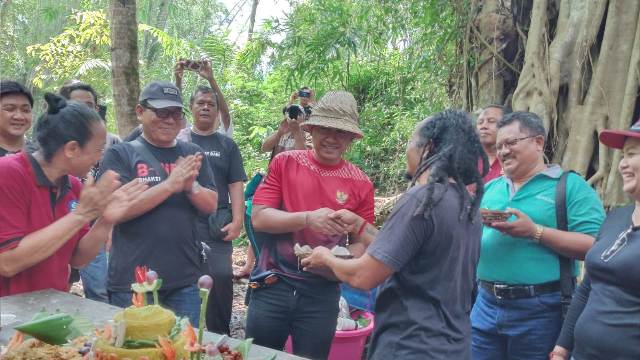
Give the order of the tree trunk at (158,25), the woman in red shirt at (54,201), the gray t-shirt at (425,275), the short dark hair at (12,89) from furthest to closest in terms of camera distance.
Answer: the tree trunk at (158,25) → the short dark hair at (12,89) → the woman in red shirt at (54,201) → the gray t-shirt at (425,275)

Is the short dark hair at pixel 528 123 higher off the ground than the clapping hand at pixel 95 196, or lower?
higher

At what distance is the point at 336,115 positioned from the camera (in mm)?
2939

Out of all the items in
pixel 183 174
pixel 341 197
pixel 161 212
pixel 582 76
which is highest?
pixel 582 76

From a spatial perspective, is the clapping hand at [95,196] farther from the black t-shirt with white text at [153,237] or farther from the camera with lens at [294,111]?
the camera with lens at [294,111]

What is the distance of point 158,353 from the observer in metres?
1.61

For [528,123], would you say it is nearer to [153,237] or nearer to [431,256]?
[431,256]

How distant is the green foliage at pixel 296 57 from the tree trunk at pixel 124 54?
1.96 meters

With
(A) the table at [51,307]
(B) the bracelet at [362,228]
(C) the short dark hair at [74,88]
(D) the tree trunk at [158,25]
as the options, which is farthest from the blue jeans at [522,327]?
(D) the tree trunk at [158,25]

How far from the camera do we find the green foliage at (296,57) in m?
6.34

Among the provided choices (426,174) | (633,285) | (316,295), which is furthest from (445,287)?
(316,295)

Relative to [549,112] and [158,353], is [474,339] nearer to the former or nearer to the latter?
[158,353]

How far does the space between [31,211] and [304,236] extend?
4.00ft

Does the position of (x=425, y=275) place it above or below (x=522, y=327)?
above

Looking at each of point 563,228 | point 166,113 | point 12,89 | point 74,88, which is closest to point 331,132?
point 166,113
